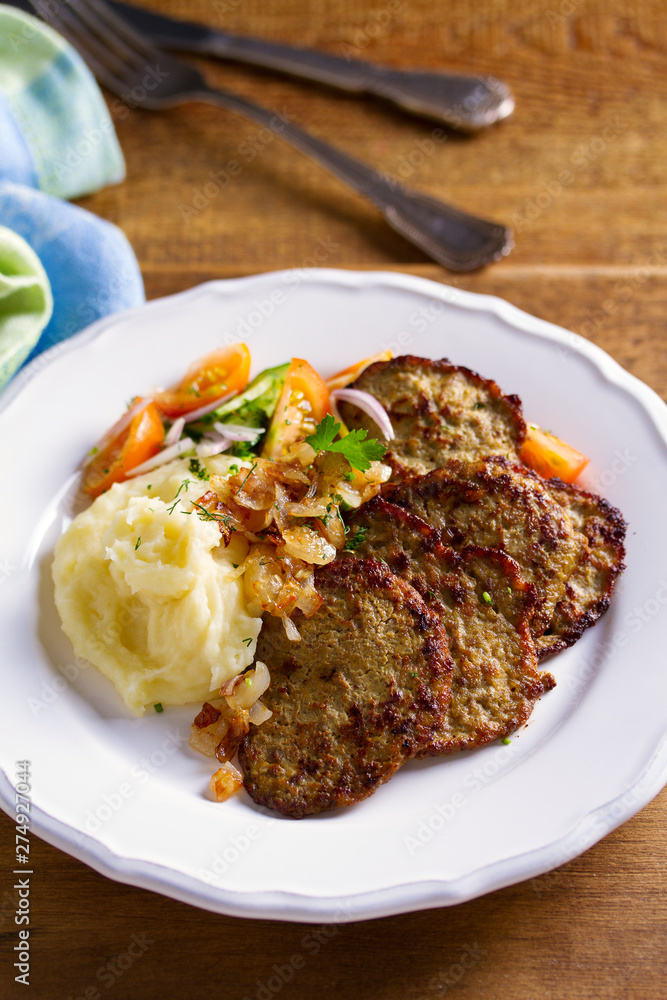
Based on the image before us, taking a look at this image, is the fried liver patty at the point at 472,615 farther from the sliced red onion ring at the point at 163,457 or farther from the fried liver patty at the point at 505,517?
the sliced red onion ring at the point at 163,457

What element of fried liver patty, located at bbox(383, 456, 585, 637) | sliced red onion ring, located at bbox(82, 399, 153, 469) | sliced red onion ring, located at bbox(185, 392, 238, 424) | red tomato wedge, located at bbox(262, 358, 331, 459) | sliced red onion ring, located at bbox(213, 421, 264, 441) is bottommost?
sliced red onion ring, located at bbox(82, 399, 153, 469)

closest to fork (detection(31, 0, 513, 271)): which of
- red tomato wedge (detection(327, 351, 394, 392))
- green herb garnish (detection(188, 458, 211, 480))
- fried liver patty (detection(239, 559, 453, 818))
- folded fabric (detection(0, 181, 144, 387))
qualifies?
red tomato wedge (detection(327, 351, 394, 392))

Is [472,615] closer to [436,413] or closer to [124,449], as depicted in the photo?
[436,413]

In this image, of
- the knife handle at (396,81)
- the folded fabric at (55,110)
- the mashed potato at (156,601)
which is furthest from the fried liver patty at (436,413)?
the knife handle at (396,81)

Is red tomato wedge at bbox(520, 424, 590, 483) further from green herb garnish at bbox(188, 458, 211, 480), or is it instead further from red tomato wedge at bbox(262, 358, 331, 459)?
green herb garnish at bbox(188, 458, 211, 480)

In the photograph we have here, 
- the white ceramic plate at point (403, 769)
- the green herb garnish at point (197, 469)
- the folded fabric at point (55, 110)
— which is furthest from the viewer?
the folded fabric at point (55, 110)

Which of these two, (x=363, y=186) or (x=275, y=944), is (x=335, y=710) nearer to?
(x=275, y=944)
